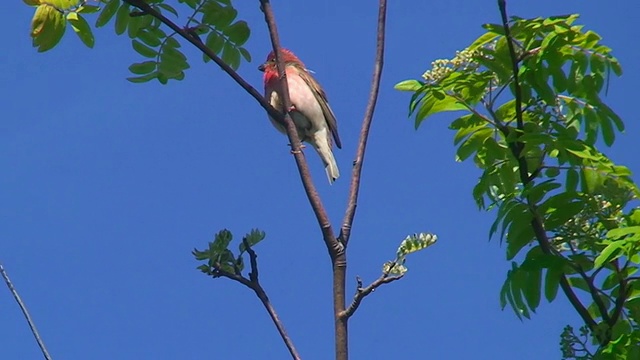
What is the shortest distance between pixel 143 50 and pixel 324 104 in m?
4.42

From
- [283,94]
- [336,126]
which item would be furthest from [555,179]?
[336,126]

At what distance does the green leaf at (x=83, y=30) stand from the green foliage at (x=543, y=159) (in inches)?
41.4

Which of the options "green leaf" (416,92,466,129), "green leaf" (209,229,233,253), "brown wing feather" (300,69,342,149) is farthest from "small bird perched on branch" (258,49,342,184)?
"green leaf" (209,229,233,253)

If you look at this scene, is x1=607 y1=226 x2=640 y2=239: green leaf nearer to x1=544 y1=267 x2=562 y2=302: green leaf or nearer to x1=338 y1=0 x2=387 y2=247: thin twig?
x1=544 y1=267 x2=562 y2=302: green leaf

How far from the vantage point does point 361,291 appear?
7.84 ft

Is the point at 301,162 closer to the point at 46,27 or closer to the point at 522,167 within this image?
the point at 522,167

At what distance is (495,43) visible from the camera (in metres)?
3.27

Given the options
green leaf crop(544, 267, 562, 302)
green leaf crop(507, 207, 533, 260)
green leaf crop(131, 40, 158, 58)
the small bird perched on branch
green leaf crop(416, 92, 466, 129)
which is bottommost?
green leaf crop(544, 267, 562, 302)

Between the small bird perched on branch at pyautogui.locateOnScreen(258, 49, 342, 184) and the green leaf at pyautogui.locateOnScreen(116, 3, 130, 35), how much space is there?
407 centimetres

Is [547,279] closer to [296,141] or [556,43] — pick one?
[556,43]

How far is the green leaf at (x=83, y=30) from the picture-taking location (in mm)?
3174

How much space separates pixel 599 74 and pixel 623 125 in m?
0.24

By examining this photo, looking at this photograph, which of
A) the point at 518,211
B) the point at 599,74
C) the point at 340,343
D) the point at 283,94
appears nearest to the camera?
the point at 340,343

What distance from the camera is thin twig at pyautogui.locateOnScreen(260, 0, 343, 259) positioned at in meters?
2.40
